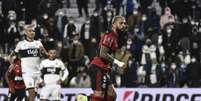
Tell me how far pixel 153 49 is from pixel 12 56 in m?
8.51

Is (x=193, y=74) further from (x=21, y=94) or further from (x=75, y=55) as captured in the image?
(x=21, y=94)

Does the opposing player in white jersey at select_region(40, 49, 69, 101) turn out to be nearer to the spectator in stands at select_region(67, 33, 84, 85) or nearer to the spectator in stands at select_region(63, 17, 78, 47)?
the spectator in stands at select_region(67, 33, 84, 85)

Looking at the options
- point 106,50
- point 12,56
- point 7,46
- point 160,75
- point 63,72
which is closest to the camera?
point 106,50

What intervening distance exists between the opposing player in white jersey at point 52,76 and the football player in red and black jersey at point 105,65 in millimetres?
6303

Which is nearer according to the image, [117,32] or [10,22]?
[117,32]

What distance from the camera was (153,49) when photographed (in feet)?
79.7

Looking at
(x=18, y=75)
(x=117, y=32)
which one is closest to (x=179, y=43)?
(x=18, y=75)

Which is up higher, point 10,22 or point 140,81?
point 10,22

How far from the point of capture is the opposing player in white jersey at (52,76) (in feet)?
65.8

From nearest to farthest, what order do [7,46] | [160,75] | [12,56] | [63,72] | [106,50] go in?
1. [106,50]
2. [12,56]
3. [63,72]
4. [160,75]
5. [7,46]

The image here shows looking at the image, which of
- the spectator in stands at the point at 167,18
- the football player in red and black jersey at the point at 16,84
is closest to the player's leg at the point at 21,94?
the football player in red and black jersey at the point at 16,84

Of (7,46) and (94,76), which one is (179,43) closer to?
(7,46)

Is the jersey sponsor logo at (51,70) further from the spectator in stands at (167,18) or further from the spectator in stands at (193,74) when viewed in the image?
the spectator in stands at (167,18)

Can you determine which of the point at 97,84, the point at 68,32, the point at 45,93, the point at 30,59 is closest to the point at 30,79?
the point at 30,59
